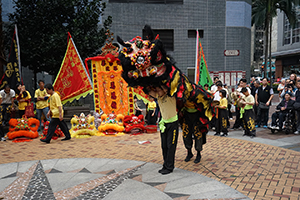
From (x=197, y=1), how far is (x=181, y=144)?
12.7 meters

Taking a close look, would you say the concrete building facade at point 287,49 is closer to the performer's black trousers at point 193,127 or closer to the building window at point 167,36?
the building window at point 167,36

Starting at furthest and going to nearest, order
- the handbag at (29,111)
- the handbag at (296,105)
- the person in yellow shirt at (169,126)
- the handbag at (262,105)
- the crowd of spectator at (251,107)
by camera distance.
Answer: the handbag at (262,105)
the handbag at (29,111)
the crowd of spectator at (251,107)
the handbag at (296,105)
the person in yellow shirt at (169,126)

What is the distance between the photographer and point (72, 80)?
900 centimetres

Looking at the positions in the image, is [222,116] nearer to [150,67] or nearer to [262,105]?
[262,105]

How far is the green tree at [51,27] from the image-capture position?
37.0 feet

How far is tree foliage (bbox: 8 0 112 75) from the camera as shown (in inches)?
444

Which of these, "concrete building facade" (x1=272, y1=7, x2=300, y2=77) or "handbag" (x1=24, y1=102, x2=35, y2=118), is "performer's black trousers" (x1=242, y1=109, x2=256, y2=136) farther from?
"concrete building facade" (x1=272, y1=7, x2=300, y2=77)

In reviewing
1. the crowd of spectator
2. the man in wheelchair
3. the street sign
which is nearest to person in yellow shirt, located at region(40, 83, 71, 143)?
the crowd of spectator

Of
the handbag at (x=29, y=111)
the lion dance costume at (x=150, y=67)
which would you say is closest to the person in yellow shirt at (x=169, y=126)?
the lion dance costume at (x=150, y=67)

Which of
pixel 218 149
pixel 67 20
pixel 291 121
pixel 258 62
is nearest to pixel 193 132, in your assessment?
pixel 218 149

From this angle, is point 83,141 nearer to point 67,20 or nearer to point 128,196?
point 128,196

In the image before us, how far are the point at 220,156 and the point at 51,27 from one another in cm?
935

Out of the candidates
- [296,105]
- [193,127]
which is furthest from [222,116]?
[193,127]

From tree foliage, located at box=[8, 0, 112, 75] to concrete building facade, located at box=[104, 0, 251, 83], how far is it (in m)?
4.73
